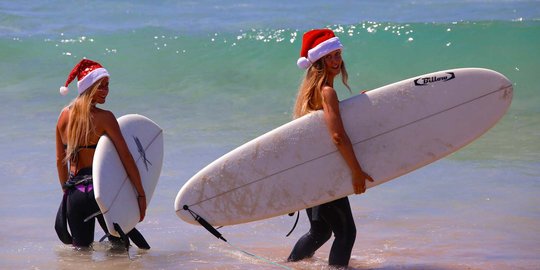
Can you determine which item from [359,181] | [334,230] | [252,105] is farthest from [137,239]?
[252,105]

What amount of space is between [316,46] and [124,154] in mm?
1238

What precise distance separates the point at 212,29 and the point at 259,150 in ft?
33.3

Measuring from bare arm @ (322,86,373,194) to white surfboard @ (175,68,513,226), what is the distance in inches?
4.0

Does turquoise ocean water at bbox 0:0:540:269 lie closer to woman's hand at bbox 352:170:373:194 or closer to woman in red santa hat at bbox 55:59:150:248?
woman in red santa hat at bbox 55:59:150:248

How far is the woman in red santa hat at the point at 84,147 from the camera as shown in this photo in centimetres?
529

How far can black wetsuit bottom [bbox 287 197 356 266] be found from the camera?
5.02 m

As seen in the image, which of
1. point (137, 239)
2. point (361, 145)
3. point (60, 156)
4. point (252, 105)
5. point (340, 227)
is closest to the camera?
point (340, 227)

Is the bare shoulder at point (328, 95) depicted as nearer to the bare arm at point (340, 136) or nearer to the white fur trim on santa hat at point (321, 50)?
the bare arm at point (340, 136)

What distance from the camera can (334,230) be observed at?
5027 mm

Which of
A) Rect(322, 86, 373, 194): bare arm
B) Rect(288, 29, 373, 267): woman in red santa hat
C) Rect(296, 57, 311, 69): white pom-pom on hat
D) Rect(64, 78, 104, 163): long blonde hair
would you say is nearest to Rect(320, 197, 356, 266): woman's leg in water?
Rect(288, 29, 373, 267): woman in red santa hat

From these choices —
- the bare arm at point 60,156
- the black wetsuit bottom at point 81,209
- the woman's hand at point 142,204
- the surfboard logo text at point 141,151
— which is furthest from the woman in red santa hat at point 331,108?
the bare arm at point 60,156

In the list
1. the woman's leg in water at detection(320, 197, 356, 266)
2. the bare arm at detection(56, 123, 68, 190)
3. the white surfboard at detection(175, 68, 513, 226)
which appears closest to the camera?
the woman's leg in water at detection(320, 197, 356, 266)

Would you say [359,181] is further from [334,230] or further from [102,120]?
[102,120]

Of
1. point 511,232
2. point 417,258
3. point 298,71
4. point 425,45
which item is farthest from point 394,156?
point 425,45
